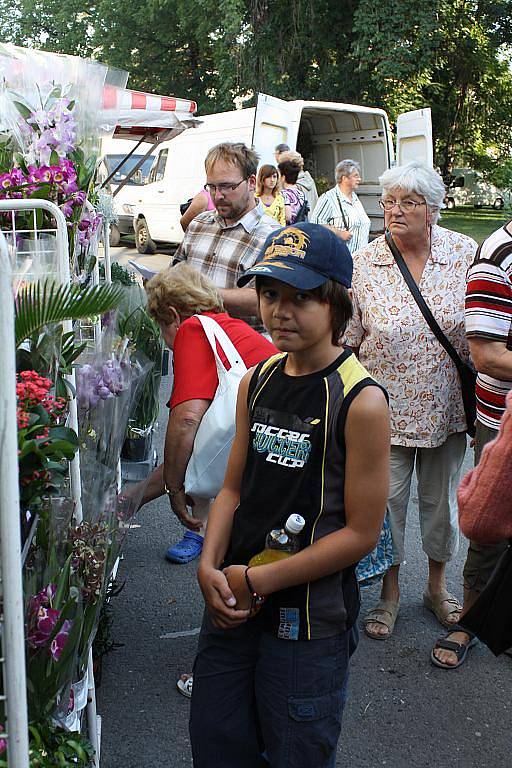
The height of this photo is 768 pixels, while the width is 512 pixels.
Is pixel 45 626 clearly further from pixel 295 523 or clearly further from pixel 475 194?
pixel 475 194

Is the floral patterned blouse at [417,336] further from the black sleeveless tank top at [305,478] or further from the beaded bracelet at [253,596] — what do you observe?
the beaded bracelet at [253,596]

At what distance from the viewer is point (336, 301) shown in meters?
2.13

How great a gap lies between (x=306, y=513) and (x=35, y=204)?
98cm

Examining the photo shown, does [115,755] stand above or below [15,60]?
below

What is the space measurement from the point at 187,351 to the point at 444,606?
5.89 feet

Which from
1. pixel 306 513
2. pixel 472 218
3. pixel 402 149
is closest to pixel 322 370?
pixel 306 513

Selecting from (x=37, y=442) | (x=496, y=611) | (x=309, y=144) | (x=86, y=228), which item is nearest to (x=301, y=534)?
(x=496, y=611)

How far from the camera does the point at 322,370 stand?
83.6 inches

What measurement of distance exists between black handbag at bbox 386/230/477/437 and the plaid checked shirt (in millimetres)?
766

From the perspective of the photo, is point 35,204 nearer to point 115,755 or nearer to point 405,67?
point 115,755

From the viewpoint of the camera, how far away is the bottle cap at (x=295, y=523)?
2021 mm

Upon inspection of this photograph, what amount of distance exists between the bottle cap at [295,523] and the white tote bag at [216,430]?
100 cm

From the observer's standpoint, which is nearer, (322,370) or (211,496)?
(322,370)

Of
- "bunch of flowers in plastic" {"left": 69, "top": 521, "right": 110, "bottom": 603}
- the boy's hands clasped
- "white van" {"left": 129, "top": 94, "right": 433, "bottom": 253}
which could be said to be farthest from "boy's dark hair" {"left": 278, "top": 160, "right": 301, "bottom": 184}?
the boy's hands clasped
